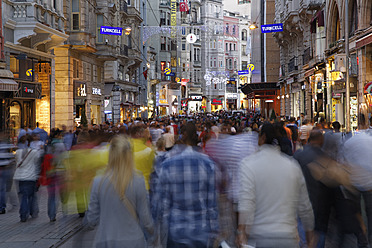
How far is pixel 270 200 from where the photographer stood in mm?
4551

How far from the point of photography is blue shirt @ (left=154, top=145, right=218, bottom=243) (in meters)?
4.86

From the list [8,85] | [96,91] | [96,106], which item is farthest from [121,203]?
[96,106]

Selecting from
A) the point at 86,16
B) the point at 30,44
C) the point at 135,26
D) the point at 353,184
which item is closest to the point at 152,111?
the point at 135,26

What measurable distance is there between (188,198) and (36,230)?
564cm

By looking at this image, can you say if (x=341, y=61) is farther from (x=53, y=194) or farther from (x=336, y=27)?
(x=53, y=194)

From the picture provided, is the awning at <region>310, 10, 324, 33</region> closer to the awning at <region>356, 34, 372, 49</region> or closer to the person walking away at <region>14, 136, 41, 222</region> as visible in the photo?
the awning at <region>356, 34, 372, 49</region>

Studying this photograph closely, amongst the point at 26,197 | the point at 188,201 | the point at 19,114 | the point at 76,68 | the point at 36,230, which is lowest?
the point at 36,230

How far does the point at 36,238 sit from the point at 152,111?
176ft

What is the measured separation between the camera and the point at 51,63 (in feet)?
92.7

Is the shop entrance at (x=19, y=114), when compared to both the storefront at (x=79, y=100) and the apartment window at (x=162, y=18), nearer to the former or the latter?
the storefront at (x=79, y=100)

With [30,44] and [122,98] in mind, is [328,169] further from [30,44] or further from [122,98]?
[122,98]

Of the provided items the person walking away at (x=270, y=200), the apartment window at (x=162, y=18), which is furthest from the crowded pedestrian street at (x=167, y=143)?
the apartment window at (x=162, y=18)

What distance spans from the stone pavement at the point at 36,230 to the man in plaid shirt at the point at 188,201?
13.5 feet

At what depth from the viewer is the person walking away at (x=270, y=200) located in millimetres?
4469
